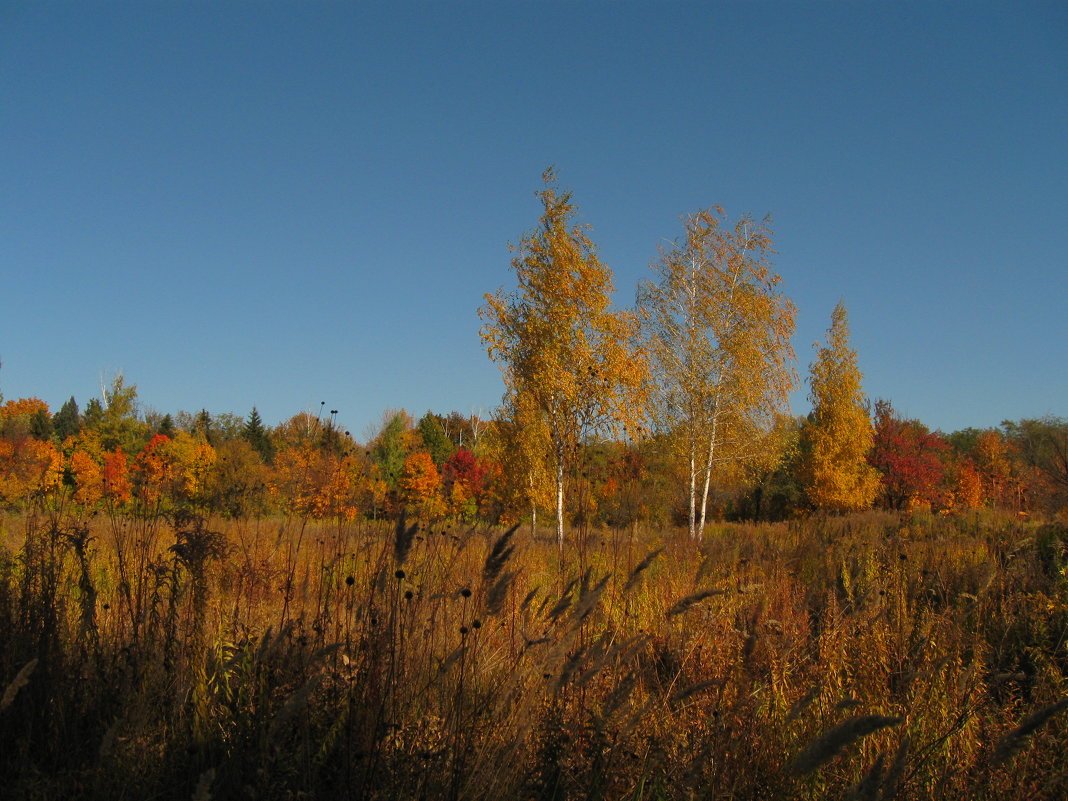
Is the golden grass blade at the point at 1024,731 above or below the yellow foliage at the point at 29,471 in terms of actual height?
below

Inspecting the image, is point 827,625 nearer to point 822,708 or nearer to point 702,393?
point 822,708

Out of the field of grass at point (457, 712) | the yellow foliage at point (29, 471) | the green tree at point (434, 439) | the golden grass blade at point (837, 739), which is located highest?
the green tree at point (434, 439)

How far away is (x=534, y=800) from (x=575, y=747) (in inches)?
10.5

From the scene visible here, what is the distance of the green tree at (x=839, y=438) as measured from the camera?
2623 centimetres

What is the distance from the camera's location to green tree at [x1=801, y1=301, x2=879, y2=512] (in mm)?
26234

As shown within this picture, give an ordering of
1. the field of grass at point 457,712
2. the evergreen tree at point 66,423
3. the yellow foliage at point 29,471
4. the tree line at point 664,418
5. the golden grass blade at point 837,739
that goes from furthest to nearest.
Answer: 1. the evergreen tree at point 66,423
2. the tree line at point 664,418
3. the yellow foliage at point 29,471
4. the field of grass at point 457,712
5. the golden grass blade at point 837,739

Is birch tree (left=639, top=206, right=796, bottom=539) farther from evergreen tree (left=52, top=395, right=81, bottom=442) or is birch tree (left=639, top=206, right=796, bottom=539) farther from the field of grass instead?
evergreen tree (left=52, top=395, right=81, bottom=442)

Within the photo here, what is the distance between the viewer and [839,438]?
86.2ft

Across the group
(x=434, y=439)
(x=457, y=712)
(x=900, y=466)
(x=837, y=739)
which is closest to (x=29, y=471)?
(x=457, y=712)

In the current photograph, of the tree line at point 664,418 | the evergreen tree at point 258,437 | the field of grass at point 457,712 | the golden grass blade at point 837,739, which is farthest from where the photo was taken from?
the evergreen tree at point 258,437

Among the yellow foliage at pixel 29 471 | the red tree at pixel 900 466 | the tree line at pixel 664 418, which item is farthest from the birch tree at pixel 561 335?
the red tree at pixel 900 466

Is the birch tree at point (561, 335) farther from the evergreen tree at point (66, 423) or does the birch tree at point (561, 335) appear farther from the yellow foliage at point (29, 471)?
the evergreen tree at point (66, 423)

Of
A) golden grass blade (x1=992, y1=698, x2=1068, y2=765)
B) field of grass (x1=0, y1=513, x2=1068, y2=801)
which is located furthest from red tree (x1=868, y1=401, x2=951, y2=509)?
golden grass blade (x1=992, y1=698, x2=1068, y2=765)

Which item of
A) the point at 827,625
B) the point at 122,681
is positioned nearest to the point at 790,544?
the point at 827,625
